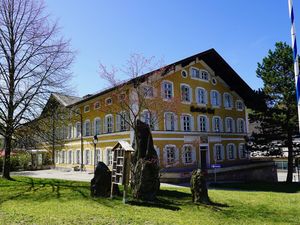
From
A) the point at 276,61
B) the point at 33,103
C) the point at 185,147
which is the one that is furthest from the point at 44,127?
the point at 276,61

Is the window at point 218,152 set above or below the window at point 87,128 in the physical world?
below

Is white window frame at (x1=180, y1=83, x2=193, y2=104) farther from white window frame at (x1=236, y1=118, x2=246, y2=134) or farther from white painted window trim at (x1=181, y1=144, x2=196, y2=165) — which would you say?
white window frame at (x1=236, y1=118, x2=246, y2=134)

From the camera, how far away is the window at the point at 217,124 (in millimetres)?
32081

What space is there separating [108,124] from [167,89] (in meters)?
6.40

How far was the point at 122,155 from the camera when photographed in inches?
476

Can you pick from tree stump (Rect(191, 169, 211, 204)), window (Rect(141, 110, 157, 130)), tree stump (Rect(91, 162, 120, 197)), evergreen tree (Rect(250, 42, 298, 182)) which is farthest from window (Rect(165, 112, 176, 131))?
tree stump (Rect(191, 169, 211, 204))

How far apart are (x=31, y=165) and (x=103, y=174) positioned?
28693 mm

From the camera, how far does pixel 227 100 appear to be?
34531mm

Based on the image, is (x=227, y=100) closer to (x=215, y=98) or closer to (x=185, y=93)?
(x=215, y=98)

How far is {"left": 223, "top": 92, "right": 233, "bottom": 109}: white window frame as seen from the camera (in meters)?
34.1

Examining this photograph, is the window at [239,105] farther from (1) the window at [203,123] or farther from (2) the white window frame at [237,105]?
(1) the window at [203,123]

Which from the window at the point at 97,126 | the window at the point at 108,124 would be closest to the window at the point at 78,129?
the window at the point at 97,126

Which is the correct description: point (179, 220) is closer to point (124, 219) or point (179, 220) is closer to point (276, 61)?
point (124, 219)

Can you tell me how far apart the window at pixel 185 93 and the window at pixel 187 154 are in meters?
4.53
